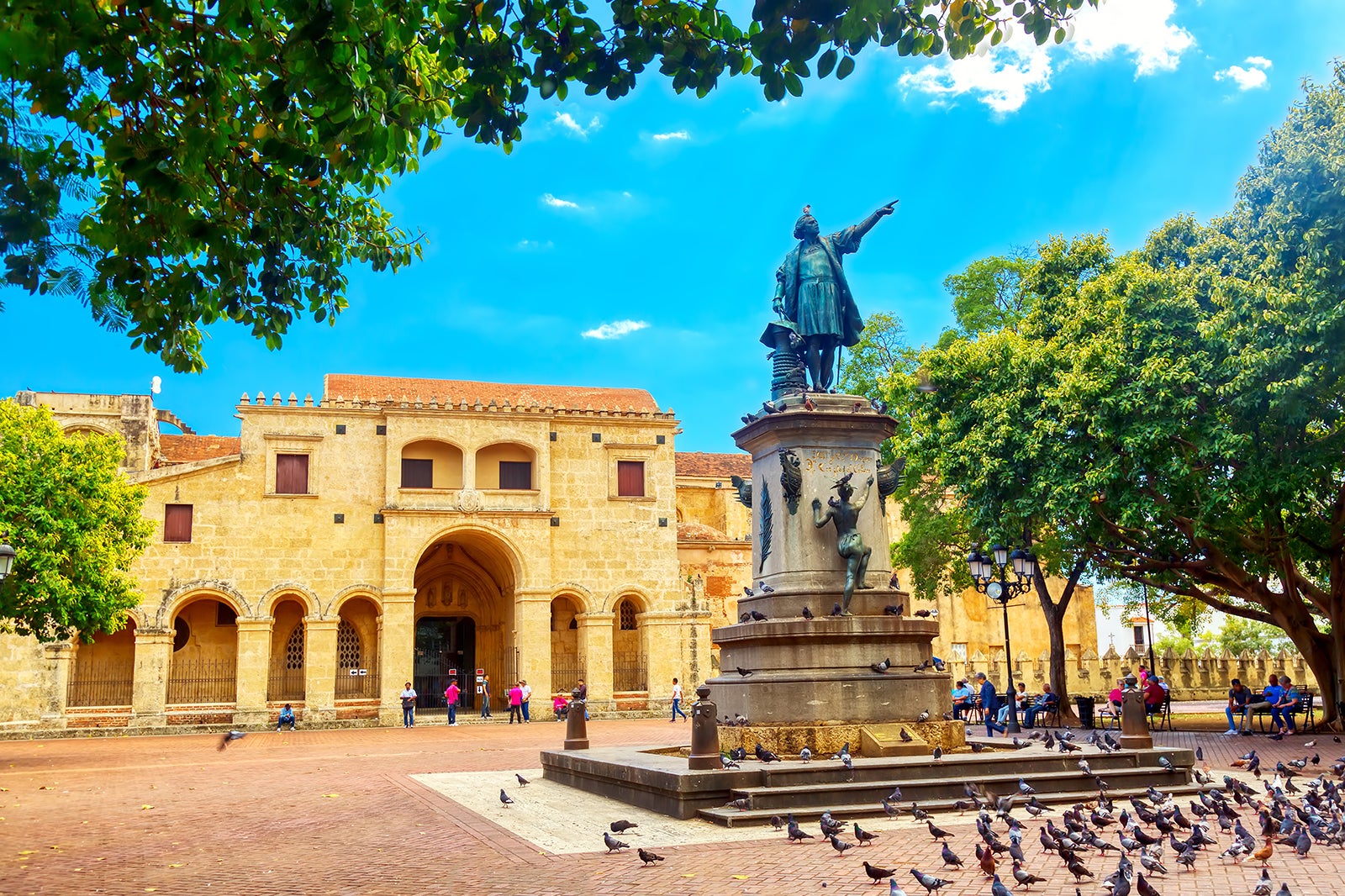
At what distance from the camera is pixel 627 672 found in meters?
39.8

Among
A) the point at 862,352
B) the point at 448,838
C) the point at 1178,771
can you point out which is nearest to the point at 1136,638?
the point at 862,352

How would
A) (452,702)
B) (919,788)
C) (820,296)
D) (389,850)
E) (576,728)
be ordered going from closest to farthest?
(389,850) → (919,788) → (820,296) → (576,728) → (452,702)

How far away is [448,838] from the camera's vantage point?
10.0 metres

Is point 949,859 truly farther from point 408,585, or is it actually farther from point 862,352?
point 408,585

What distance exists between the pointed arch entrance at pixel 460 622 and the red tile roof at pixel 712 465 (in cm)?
1126

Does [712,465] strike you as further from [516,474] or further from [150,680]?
[150,680]

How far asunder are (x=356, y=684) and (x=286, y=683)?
8.10ft

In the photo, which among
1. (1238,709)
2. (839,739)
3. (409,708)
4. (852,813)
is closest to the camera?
(852,813)

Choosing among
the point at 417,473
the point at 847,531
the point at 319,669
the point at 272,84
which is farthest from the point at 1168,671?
the point at 272,84

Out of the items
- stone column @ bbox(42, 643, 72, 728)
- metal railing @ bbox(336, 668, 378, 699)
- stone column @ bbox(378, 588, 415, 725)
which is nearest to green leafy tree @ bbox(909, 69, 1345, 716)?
stone column @ bbox(378, 588, 415, 725)

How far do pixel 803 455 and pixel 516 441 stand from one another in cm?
2648

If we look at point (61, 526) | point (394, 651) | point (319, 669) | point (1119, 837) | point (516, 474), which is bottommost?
point (1119, 837)

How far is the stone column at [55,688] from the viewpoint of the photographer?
107 ft

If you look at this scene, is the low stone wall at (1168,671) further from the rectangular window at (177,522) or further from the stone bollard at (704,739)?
the stone bollard at (704,739)
